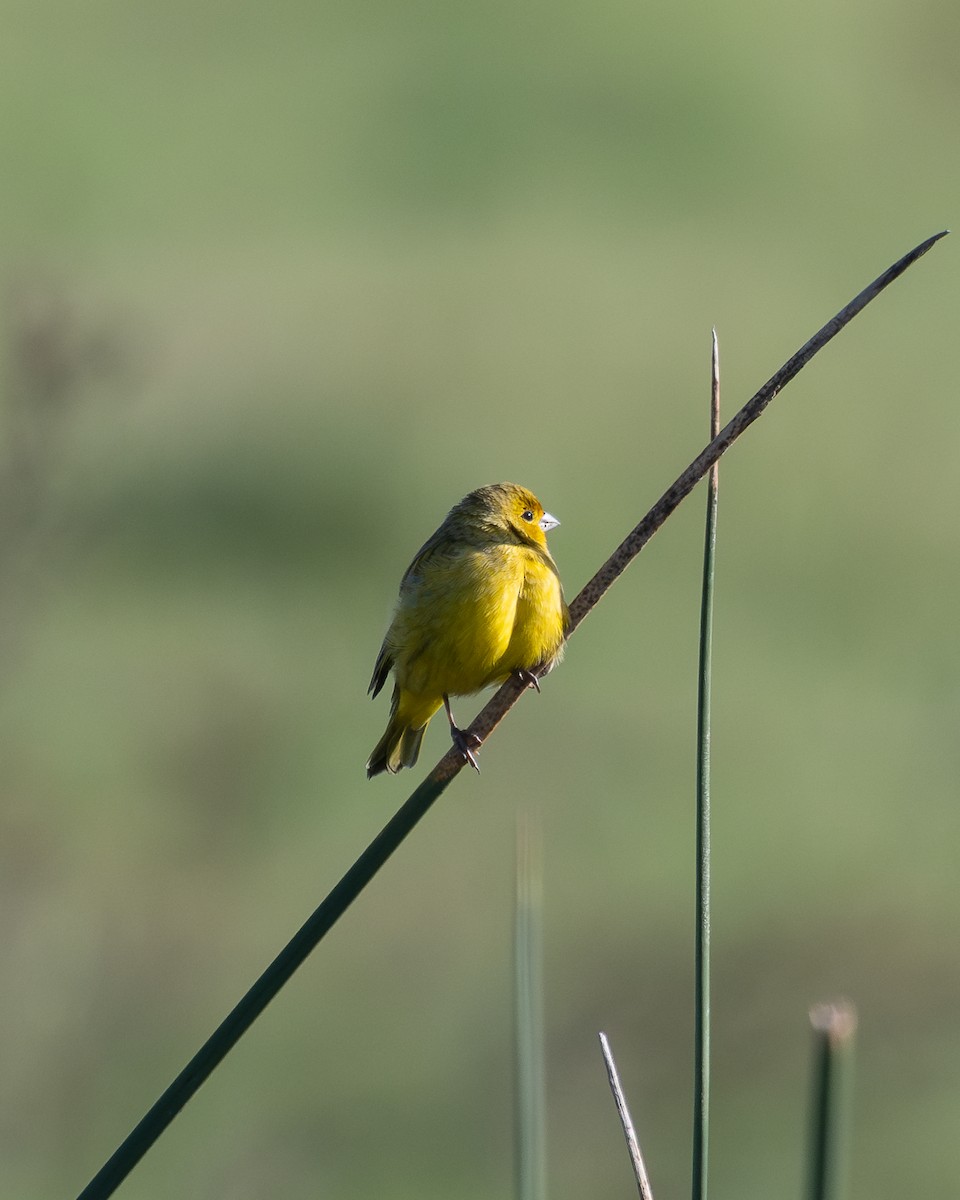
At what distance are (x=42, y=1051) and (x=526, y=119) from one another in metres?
16.7

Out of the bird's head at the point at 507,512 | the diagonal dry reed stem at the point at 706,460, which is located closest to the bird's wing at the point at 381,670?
the bird's head at the point at 507,512

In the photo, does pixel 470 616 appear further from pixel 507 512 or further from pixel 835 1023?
pixel 835 1023

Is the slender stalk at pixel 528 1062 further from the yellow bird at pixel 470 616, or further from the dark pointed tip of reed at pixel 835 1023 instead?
the yellow bird at pixel 470 616

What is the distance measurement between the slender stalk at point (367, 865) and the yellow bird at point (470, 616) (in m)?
1.20

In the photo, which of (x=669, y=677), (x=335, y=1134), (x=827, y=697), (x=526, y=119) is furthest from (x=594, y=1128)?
(x=526, y=119)

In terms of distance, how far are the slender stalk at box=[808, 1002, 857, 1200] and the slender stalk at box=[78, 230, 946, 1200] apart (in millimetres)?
473

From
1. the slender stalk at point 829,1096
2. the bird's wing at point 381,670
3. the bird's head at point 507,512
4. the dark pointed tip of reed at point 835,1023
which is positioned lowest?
the bird's wing at point 381,670

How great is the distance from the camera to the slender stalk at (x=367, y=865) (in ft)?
4.56

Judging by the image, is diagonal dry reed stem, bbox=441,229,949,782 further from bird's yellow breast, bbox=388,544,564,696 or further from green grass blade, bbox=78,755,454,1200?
bird's yellow breast, bbox=388,544,564,696

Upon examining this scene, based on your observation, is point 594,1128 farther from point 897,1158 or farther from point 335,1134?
point 897,1158

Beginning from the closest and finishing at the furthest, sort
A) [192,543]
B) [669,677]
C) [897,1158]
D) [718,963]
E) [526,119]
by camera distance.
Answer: [897,1158] → [718,963] → [669,677] → [192,543] → [526,119]

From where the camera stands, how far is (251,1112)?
8.70 metres

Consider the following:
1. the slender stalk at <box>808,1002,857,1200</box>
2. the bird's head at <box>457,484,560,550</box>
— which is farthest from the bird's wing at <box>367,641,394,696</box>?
the slender stalk at <box>808,1002,857,1200</box>


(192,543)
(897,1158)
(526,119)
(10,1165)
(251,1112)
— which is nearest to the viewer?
(10,1165)
